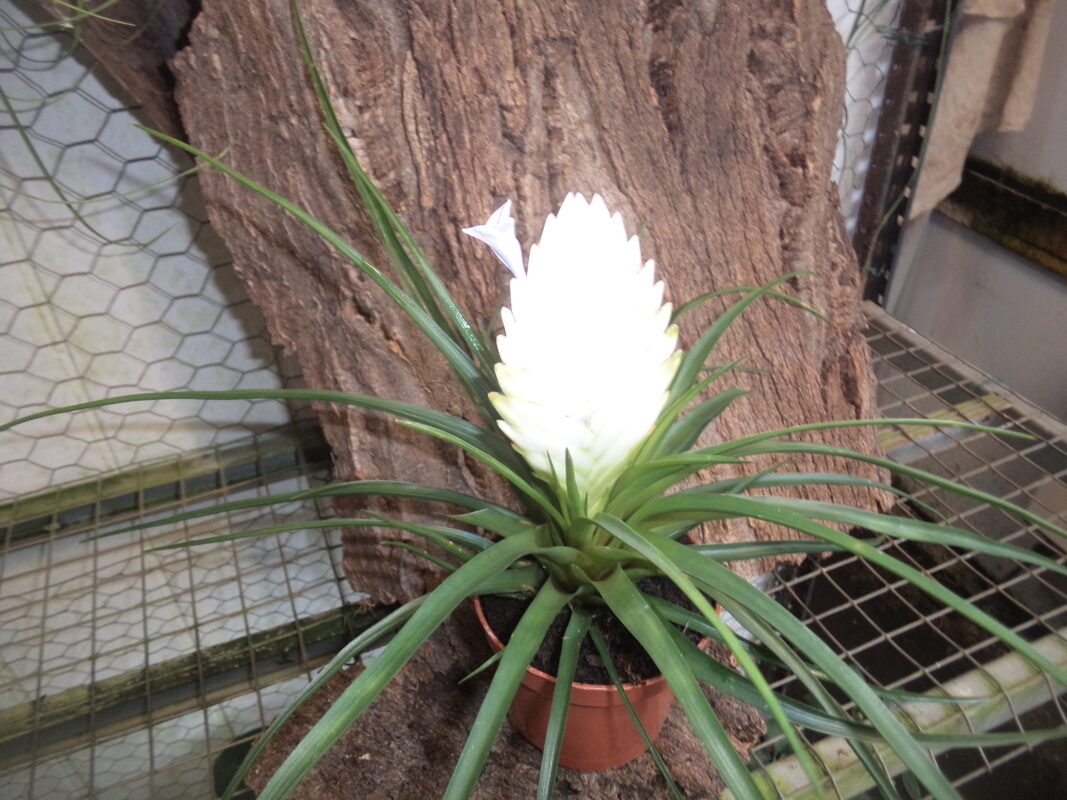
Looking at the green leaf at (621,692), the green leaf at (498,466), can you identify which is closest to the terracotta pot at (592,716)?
the green leaf at (621,692)

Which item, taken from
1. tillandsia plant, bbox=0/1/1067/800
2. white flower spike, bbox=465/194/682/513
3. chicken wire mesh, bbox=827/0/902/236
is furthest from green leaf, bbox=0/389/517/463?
chicken wire mesh, bbox=827/0/902/236

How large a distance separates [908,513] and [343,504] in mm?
803

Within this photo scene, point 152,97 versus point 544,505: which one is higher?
point 152,97

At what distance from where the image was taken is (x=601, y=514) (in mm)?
474

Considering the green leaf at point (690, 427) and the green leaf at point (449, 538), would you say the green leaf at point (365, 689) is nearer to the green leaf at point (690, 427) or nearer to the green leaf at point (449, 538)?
the green leaf at point (449, 538)

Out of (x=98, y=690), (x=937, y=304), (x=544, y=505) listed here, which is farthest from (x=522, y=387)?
(x=937, y=304)

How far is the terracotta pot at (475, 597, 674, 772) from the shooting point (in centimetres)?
56

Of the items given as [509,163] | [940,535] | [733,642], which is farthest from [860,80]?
[733,642]

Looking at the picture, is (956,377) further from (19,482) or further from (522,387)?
(19,482)

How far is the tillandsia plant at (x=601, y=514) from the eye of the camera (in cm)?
39

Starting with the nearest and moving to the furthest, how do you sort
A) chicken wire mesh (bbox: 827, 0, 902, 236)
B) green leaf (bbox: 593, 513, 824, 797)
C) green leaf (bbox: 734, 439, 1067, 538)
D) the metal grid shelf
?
green leaf (bbox: 593, 513, 824, 797) < green leaf (bbox: 734, 439, 1067, 538) < the metal grid shelf < chicken wire mesh (bbox: 827, 0, 902, 236)

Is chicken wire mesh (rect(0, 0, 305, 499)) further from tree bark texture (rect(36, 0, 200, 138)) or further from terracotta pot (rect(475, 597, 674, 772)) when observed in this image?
terracotta pot (rect(475, 597, 674, 772))

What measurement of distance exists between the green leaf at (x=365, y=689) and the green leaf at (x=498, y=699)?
0.05 meters

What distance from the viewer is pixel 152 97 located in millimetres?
747
